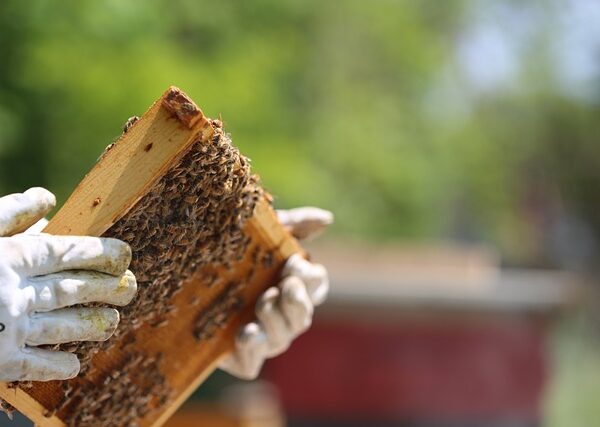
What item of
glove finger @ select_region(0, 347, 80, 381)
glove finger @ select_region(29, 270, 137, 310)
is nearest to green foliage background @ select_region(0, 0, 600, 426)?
glove finger @ select_region(29, 270, 137, 310)

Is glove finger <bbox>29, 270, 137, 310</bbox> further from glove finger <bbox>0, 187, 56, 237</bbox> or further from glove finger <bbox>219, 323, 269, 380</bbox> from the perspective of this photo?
glove finger <bbox>219, 323, 269, 380</bbox>

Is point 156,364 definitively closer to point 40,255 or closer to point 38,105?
point 40,255

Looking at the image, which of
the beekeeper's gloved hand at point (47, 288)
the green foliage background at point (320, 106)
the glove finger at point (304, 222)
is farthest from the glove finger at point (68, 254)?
the green foliage background at point (320, 106)

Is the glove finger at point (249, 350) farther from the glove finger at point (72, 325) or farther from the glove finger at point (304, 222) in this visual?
the glove finger at point (72, 325)

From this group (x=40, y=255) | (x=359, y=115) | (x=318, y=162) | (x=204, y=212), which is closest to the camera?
(x=40, y=255)

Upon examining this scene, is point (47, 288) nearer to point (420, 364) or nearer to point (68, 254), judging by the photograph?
point (68, 254)

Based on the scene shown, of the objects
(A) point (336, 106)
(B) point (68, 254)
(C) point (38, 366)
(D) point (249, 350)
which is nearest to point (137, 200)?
(B) point (68, 254)

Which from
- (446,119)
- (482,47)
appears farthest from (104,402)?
(482,47)
